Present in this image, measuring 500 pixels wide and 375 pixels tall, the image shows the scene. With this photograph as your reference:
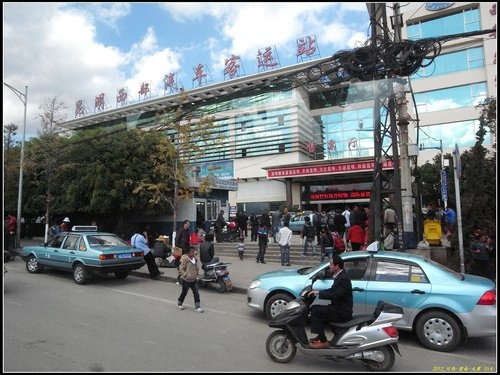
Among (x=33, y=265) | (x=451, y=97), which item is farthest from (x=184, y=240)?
(x=451, y=97)

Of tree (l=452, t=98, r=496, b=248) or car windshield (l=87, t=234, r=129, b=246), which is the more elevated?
tree (l=452, t=98, r=496, b=248)

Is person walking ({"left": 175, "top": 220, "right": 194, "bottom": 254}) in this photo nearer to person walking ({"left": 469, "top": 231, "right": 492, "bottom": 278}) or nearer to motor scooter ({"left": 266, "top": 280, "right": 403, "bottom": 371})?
motor scooter ({"left": 266, "top": 280, "right": 403, "bottom": 371})

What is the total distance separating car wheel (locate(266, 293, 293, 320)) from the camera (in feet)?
24.2

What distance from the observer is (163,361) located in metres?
5.19

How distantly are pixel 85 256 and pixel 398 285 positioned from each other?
8599mm

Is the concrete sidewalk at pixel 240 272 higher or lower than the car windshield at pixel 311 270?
lower

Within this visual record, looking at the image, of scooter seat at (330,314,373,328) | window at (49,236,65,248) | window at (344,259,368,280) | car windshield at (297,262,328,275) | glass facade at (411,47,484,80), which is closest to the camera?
scooter seat at (330,314,373,328)

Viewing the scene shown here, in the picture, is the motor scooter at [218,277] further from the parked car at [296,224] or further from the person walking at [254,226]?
the parked car at [296,224]

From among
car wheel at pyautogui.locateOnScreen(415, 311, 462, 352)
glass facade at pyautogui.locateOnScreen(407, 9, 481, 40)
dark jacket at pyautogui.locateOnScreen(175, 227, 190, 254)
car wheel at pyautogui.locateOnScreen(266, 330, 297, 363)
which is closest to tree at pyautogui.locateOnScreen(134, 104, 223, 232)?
dark jacket at pyautogui.locateOnScreen(175, 227, 190, 254)

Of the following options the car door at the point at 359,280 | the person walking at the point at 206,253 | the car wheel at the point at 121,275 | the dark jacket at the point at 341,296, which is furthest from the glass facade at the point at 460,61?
the dark jacket at the point at 341,296

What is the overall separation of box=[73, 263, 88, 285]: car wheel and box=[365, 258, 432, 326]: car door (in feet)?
26.5

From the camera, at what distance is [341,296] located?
5273 mm

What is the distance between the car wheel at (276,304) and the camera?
24.2 ft

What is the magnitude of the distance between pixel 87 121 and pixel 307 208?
143 ft
